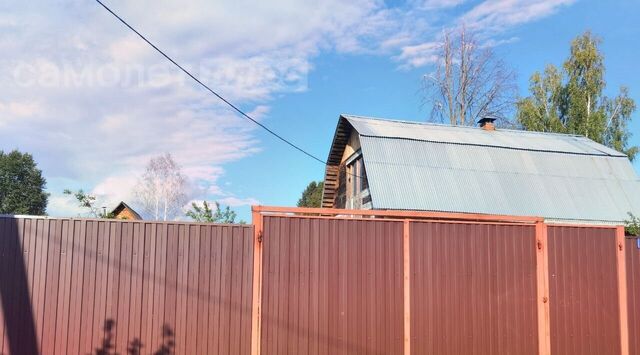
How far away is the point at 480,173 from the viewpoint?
1352 cm

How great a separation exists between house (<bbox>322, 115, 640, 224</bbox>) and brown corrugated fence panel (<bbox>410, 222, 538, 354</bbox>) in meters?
4.54

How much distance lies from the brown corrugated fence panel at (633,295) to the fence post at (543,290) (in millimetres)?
1491

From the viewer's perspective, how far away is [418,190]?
40.9ft

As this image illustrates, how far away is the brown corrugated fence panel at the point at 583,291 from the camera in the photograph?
7516mm

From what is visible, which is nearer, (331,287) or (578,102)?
(331,287)

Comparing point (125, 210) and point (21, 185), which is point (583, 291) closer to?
point (125, 210)

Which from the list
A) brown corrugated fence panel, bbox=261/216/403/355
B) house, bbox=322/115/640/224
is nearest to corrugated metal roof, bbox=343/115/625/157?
house, bbox=322/115/640/224

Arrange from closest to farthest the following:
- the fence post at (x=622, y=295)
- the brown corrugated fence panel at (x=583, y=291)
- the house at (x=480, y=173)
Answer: the brown corrugated fence panel at (x=583, y=291), the fence post at (x=622, y=295), the house at (x=480, y=173)

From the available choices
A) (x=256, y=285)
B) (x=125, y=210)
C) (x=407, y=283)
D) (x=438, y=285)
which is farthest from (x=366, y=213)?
(x=125, y=210)

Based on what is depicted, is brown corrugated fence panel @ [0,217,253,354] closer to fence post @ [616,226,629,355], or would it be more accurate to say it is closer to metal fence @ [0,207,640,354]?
metal fence @ [0,207,640,354]

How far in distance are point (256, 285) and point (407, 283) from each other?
1.94m

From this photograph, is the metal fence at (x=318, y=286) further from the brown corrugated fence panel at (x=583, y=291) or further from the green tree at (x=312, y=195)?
the green tree at (x=312, y=195)

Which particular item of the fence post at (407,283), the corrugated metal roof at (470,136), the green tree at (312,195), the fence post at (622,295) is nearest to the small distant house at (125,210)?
the corrugated metal roof at (470,136)

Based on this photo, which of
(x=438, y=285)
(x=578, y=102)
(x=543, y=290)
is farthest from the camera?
(x=578, y=102)
